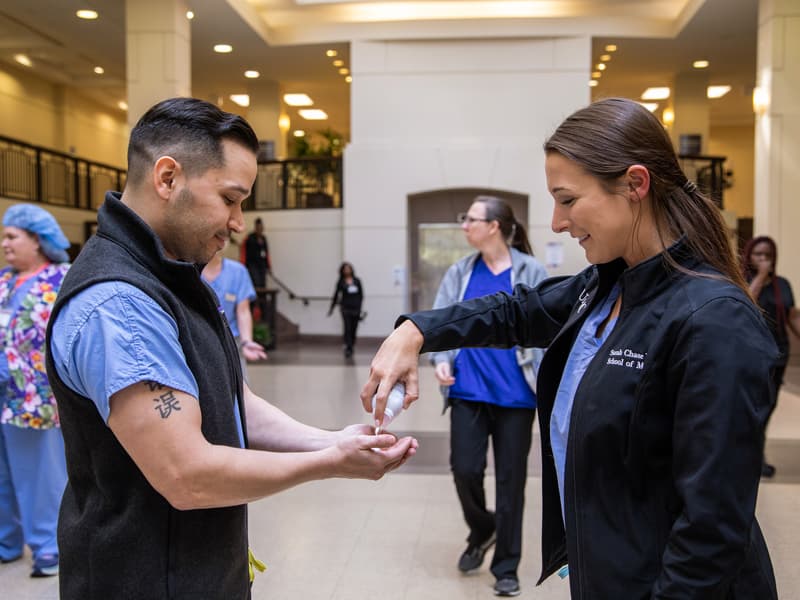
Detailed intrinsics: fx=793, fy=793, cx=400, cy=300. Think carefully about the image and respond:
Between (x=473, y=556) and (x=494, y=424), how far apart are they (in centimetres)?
71

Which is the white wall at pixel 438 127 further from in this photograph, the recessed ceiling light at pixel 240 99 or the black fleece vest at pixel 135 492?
the black fleece vest at pixel 135 492

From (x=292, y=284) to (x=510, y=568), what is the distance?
13824 mm

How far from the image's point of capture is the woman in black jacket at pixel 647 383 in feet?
4.24

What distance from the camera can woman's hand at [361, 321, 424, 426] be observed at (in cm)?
167

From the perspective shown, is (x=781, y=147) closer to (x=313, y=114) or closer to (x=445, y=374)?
(x=445, y=374)

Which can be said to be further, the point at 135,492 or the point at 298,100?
the point at 298,100

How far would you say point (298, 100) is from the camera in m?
22.2

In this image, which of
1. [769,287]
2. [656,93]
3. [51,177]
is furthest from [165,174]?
[656,93]

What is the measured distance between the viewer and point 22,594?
12.3 feet

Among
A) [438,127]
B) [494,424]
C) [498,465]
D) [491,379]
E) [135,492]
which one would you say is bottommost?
[498,465]

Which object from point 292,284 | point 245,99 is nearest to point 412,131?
point 292,284

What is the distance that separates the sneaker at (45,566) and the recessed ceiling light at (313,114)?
20.7 m

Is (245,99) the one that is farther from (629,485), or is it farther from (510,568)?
(629,485)

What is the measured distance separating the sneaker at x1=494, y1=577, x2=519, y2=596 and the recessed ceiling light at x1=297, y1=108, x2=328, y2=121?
21.1 m
